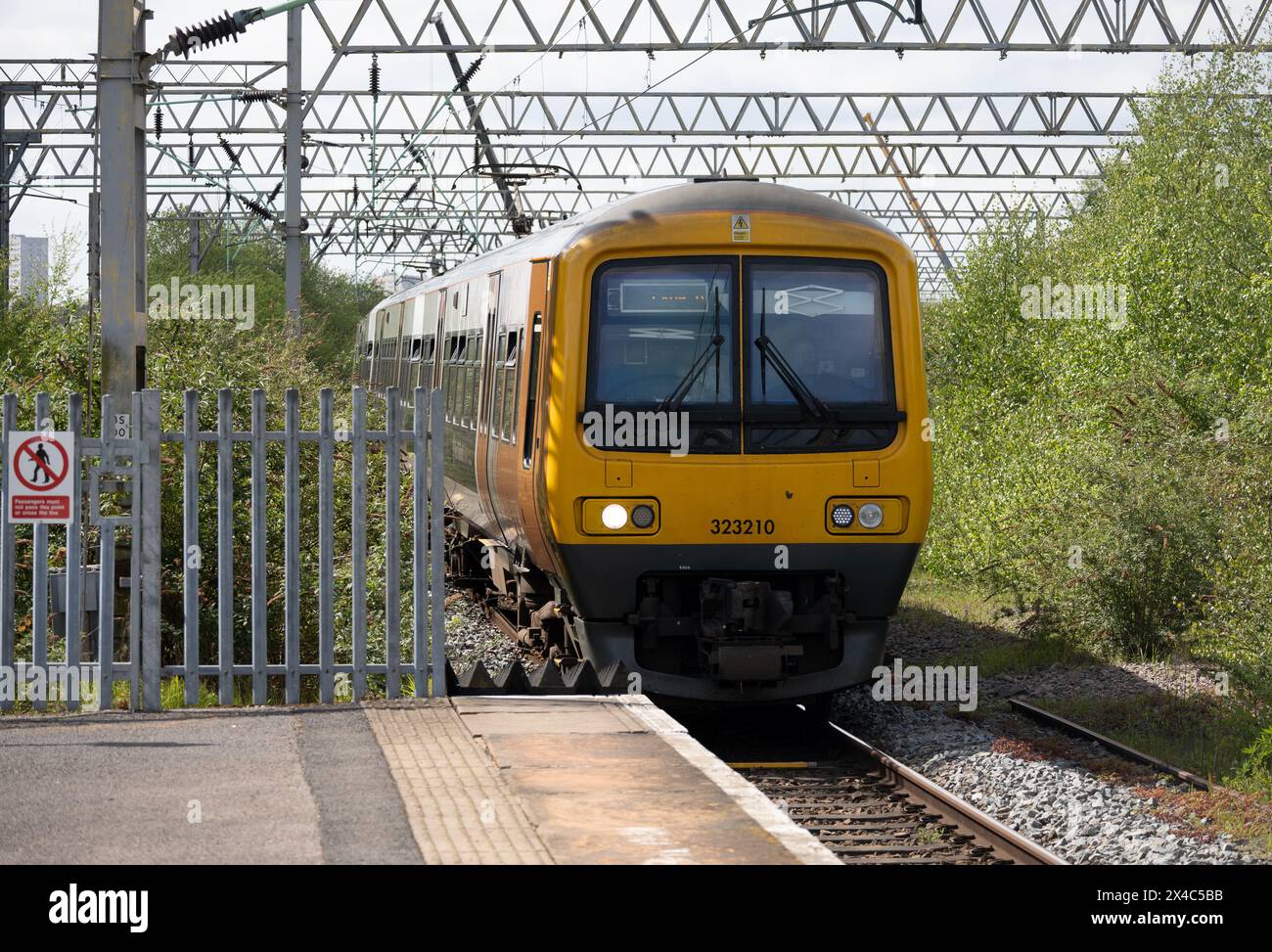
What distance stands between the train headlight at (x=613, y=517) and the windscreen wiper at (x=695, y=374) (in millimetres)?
663

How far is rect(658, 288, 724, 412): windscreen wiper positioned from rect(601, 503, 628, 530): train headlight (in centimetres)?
66

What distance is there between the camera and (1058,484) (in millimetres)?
15953

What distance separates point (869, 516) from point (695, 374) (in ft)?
4.60

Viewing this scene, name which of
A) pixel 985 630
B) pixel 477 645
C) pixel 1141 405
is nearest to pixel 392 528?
pixel 477 645

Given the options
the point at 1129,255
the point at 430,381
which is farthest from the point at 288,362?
the point at 1129,255

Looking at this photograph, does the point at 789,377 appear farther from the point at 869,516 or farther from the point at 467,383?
the point at 467,383

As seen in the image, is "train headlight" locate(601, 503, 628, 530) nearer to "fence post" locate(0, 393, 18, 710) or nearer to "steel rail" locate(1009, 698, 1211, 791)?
"steel rail" locate(1009, 698, 1211, 791)

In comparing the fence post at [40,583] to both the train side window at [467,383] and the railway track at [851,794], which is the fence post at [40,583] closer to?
the railway track at [851,794]

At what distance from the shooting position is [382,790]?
6.74 m
